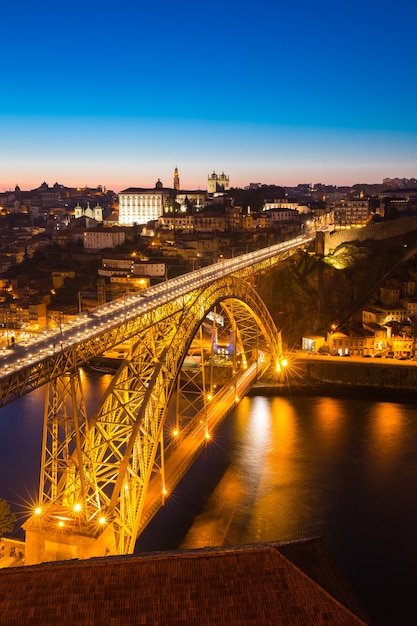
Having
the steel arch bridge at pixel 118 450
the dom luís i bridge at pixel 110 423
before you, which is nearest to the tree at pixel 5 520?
the dom luís i bridge at pixel 110 423

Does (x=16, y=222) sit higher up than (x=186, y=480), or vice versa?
(x=16, y=222)

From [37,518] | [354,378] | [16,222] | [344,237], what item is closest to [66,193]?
[16,222]

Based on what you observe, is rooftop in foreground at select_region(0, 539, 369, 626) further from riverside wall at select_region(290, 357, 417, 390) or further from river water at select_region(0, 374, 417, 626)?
riverside wall at select_region(290, 357, 417, 390)

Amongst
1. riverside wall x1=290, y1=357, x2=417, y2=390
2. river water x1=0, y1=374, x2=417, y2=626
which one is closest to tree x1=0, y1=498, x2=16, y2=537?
river water x1=0, y1=374, x2=417, y2=626

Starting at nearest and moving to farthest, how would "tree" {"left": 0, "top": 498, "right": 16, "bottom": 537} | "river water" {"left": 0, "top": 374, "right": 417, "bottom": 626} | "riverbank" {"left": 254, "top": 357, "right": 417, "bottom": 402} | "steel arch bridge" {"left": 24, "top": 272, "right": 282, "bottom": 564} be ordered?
"steel arch bridge" {"left": 24, "top": 272, "right": 282, "bottom": 564}
"tree" {"left": 0, "top": 498, "right": 16, "bottom": 537}
"river water" {"left": 0, "top": 374, "right": 417, "bottom": 626}
"riverbank" {"left": 254, "top": 357, "right": 417, "bottom": 402}

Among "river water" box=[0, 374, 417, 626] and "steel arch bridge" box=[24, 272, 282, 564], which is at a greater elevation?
"steel arch bridge" box=[24, 272, 282, 564]

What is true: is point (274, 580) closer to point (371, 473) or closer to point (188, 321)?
point (188, 321)
